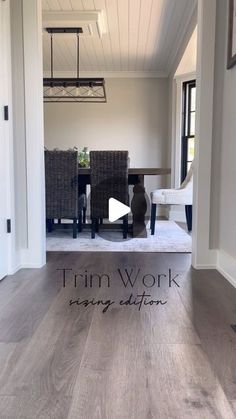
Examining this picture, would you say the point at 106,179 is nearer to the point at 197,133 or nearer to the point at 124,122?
→ the point at 197,133

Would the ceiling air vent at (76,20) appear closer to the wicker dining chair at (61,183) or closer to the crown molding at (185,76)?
the wicker dining chair at (61,183)

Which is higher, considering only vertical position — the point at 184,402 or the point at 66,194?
the point at 66,194

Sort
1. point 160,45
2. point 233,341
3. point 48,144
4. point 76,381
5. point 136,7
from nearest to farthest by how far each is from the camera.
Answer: point 76,381 → point 233,341 → point 136,7 → point 160,45 → point 48,144

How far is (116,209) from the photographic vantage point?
4.11m

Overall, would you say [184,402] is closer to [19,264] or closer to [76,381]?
[76,381]

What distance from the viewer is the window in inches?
219

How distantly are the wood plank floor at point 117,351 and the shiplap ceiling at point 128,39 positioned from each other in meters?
2.94

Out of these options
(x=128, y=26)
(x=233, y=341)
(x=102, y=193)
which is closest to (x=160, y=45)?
(x=128, y=26)

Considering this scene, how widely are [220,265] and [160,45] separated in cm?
356

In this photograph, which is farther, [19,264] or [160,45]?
[160,45]

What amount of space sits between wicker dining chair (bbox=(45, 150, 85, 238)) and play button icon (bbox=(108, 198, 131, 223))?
Answer: 39 cm

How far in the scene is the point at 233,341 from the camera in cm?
138

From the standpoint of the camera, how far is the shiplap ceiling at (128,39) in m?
3.74

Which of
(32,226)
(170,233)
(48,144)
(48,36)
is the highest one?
(48,36)
